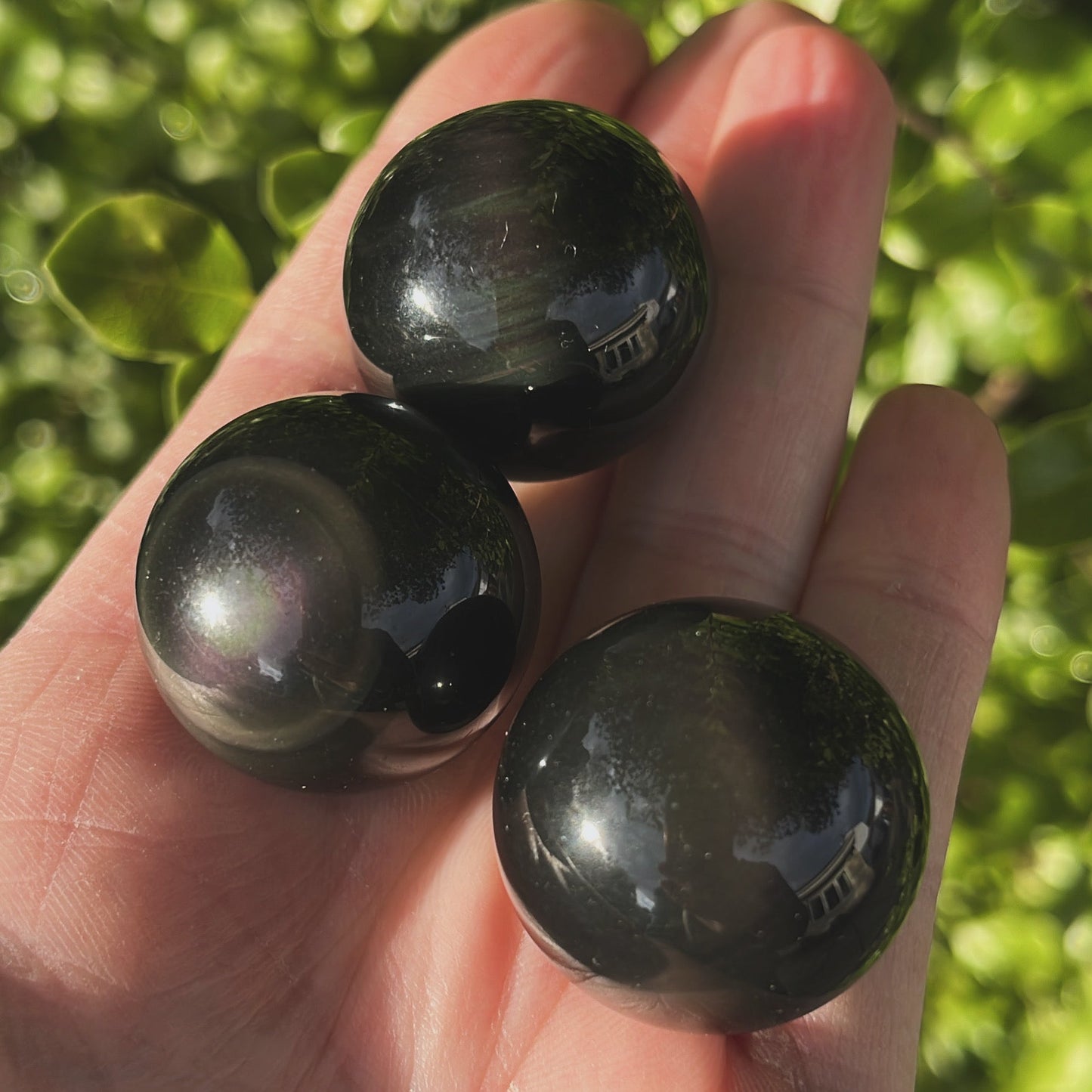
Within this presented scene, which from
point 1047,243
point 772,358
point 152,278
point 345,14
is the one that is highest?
point 345,14

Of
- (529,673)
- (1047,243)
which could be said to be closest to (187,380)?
(529,673)

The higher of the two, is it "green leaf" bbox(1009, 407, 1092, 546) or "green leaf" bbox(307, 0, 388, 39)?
"green leaf" bbox(307, 0, 388, 39)

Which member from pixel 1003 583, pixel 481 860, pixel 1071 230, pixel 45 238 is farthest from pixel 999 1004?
pixel 45 238

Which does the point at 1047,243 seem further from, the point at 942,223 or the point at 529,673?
the point at 529,673

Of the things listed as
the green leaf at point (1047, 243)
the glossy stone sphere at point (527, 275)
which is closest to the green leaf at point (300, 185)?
the glossy stone sphere at point (527, 275)

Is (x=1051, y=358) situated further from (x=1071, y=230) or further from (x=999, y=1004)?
(x=999, y=1004)

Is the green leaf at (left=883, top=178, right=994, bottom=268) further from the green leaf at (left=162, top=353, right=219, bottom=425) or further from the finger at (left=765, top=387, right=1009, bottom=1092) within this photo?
the green leaf at (left=162, top=353, right=219, bottom=425)

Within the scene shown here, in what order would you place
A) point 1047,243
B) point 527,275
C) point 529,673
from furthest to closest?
point 529,673 → point 1047,243 → point 527,275

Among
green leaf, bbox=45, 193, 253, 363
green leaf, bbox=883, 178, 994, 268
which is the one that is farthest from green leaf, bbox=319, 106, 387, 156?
green leaf, bbox=883, 178, 994, 268
